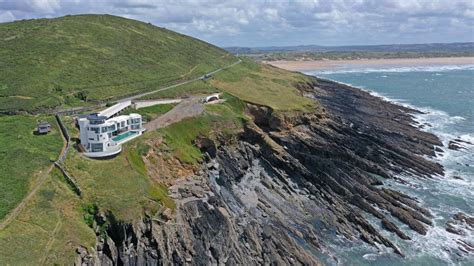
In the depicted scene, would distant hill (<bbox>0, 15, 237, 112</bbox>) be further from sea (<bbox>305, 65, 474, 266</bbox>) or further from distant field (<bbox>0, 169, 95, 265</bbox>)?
sea (<bbox>305, 65, 474, 266</bbox>)

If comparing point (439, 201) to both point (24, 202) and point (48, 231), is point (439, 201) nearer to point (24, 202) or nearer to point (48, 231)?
point (48, 231)

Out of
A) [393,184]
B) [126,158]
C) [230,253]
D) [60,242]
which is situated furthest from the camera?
[393,184]

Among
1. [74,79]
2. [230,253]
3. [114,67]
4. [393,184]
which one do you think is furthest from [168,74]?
[230,253]

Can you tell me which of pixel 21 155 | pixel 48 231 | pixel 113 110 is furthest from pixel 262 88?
pixel 48 231

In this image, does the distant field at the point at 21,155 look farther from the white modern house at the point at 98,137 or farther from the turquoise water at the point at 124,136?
the turquoise water at the point at 124,136

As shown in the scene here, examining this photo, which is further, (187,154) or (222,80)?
(222,80)

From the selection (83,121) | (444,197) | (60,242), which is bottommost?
(444,197)

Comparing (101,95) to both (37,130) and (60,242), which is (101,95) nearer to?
(37,130)

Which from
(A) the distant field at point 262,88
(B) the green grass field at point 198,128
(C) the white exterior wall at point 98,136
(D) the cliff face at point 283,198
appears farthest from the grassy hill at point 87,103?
(D) the cliff face at point 283,198
